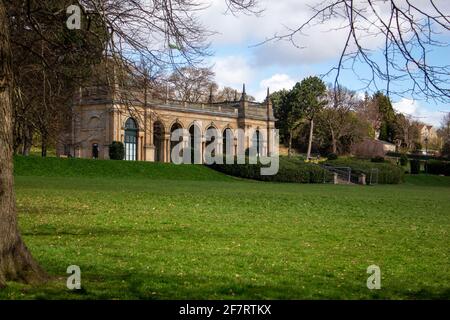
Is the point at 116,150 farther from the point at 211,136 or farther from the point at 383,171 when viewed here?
the point at 383,171

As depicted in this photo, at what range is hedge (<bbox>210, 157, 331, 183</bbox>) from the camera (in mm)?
47344

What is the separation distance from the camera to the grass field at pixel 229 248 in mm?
6844

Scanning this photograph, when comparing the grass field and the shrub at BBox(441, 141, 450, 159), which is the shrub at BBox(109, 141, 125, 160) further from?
the shrub at BBox(441, 141, 450, 159)

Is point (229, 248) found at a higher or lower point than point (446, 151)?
lower

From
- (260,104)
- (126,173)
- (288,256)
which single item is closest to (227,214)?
(288,256)

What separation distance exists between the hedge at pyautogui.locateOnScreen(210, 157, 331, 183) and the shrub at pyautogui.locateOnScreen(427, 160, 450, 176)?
2342 cm

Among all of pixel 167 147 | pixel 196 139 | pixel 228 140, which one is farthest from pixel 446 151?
pixel 167 147

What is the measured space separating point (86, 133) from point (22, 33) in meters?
44.8

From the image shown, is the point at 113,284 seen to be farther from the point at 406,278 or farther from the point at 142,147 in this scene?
the point at 142,147

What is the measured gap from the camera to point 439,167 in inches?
2633

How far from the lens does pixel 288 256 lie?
30.8ft

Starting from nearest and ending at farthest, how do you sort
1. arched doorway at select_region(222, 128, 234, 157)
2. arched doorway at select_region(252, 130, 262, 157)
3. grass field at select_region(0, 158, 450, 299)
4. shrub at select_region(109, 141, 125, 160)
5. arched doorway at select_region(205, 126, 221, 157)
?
grass field at select_region(0, 158, 450, 299) → shrub at select_region(109, 141, 125, 160) → arched doorway at select_region(205, 126, 221, 157) → arched doorway at select_region(222, 128, 234, 157) → arched doorway at select_region(252, 130, 262, 157)

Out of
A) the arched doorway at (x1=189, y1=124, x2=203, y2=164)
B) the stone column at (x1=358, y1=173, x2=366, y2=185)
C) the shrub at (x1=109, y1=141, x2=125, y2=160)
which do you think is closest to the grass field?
the stone column at (x1=358, y1=173, x2=366, y2=185)

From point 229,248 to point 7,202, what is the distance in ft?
14.4
